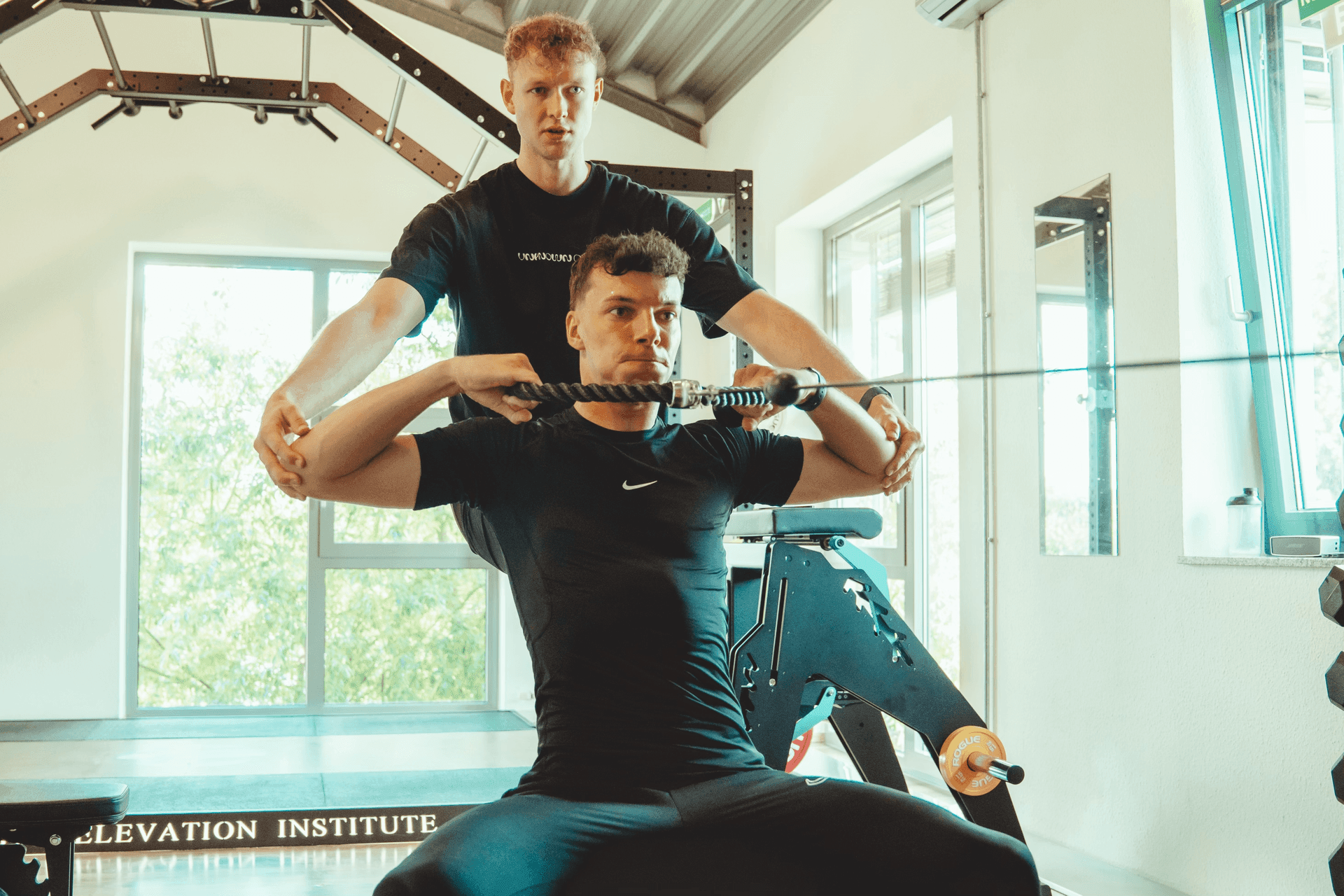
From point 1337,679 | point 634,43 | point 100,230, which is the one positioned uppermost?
point 634,43

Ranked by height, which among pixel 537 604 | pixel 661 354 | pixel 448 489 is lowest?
pixel 537 604

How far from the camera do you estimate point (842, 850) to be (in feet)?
4.28

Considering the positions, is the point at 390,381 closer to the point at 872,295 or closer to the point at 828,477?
the point at 872,295

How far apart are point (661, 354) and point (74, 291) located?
4517mm

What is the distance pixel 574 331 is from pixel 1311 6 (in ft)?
Answer: 6.40

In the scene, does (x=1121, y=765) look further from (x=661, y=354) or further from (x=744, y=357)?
(x=661, y=354)

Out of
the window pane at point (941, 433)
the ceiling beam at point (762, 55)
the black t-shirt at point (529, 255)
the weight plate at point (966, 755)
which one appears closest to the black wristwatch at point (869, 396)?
the black t-shirt at point (529, 255)

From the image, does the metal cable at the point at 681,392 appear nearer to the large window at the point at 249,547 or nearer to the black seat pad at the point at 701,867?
the black seat pad at the point at 701,867

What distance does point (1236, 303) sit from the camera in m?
2.69

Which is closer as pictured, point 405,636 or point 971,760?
point 971,760

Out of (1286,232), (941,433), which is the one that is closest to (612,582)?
(1286,232)

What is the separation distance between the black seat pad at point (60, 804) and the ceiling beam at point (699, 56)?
12.9ft

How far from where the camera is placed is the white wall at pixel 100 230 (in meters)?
5.14

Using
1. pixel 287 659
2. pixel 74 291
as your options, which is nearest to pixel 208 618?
pixel 287 659
